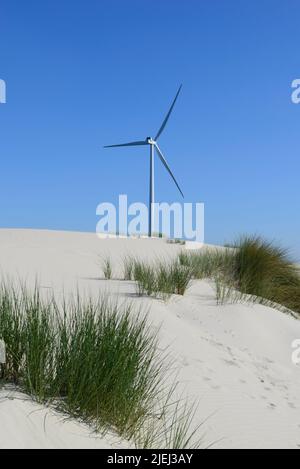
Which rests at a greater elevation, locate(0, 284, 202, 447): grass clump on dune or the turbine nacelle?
the turbine nacelle

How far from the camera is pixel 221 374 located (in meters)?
5.43

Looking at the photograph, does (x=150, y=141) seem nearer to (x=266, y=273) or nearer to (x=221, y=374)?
(x=266, y=273)

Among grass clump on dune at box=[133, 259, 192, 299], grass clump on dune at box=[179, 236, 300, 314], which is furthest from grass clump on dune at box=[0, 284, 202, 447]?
grass clump on dune at box=[179, 236, 300, 314]

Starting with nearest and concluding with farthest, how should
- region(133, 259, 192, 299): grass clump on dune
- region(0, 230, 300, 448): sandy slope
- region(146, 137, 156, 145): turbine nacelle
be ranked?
region(0, 230, 300, 448): sandy slope
region(133, 259, 192, 299): grass clump on dune
region(146, 137, 156, 145): turbine nacelle

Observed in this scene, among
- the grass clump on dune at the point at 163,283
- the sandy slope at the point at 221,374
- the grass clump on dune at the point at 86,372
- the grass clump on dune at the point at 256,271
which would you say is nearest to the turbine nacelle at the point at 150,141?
the grass clump on dune at the point at 256,271

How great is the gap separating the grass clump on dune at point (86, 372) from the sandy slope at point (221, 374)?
0.62ft

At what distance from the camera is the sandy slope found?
2932 mm

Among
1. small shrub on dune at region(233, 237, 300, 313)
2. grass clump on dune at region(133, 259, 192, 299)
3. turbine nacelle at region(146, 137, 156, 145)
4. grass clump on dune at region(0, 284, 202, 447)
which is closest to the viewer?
grass clump on dune at region(0, 284, 202, 447)

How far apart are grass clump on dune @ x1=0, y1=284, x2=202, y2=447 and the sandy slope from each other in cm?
19

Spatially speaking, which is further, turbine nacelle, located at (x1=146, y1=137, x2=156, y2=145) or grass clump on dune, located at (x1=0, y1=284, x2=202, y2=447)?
turbine nacelle, located at (x1=146, y1=137, x2=156, y2=145)

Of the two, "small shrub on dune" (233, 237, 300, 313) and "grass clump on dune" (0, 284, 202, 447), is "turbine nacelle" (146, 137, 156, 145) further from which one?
"grass clump on dune" (0, 284, 202, 447)
